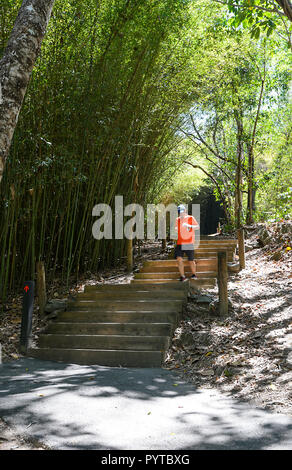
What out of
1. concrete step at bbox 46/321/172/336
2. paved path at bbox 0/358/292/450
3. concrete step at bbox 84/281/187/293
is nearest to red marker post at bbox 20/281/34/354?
concrete step at bbox 46/321/172/336

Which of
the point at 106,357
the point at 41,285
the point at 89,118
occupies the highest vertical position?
the point at 89,118

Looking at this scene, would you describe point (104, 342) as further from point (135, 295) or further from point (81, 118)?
point (81, 118)

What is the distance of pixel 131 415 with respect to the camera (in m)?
2.80

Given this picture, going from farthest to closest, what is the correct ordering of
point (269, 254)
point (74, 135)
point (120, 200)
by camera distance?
point (269, 254), point (120, 200), point (74, 135)

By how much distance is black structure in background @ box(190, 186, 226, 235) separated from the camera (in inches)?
840

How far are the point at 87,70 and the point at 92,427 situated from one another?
5.45m

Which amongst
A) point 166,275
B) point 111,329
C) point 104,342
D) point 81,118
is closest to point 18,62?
point 104,342

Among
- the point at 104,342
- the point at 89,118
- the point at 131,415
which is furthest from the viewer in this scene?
the point at 89,118

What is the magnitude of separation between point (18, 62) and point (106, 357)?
3.12m

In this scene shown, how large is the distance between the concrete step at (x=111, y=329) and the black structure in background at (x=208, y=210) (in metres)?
16.2

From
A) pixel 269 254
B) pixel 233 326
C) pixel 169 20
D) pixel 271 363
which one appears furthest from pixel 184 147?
pixel 271 363

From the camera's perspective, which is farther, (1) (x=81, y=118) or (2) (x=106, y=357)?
(1) (x=81, y=118)

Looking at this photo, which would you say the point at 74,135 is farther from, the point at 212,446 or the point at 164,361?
the point at 212,446

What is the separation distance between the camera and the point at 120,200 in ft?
26.4
